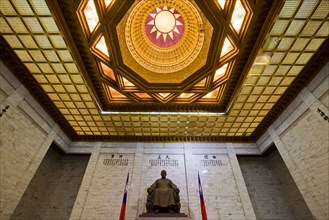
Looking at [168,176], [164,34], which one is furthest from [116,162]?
[164,34]

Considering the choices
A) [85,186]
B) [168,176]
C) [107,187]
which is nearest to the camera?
[85,186]

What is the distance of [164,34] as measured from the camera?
6488 millimetres

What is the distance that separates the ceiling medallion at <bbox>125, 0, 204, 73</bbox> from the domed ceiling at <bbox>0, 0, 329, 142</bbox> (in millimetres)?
33

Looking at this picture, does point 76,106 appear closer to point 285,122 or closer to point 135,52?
point 135,52

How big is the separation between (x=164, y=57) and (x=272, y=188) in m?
8.38

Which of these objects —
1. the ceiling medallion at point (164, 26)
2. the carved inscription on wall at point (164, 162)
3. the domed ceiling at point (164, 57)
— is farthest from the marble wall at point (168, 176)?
the ceiling medallion at point (164, 26)

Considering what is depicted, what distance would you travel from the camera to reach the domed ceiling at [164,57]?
482 centimetres

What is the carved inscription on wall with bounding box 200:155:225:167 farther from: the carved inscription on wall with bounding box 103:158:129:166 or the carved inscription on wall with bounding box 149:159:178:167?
the carved inscription on wall with bounding box 103:158:129:166

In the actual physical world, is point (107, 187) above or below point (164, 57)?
below

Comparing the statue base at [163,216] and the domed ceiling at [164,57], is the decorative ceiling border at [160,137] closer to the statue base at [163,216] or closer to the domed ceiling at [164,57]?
the domed ceiling at [164,57]

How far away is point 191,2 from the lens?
5.25m

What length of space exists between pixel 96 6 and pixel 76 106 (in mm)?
4612

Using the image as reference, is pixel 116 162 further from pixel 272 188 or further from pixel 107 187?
pixel 272 188

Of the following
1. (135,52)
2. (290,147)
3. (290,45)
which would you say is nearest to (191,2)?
(135,52)
